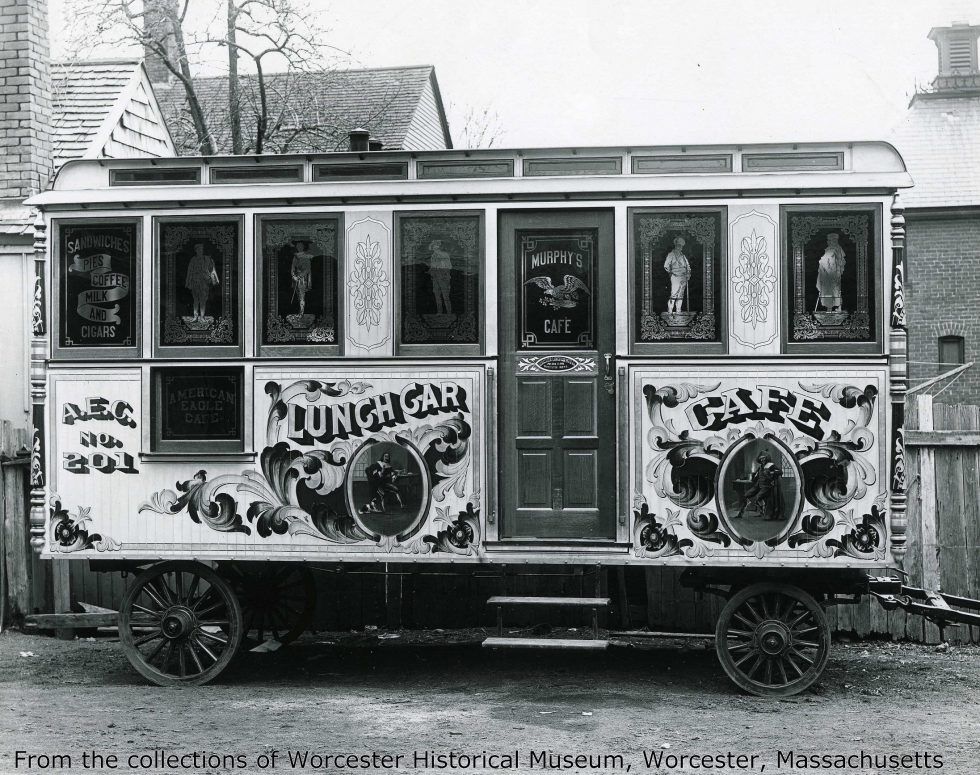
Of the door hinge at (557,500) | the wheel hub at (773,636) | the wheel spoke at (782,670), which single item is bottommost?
the wheel spoke at (782,670)

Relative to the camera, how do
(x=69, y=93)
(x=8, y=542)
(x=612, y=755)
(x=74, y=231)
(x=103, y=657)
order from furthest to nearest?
1. (x=69, y=93)
2. (x=8, y=542)
3. (x=103, y=657)
4. (x=74, y=231)
5. (x=612, y=755)

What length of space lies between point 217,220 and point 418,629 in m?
4.00

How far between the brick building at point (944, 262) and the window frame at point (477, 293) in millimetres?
18190

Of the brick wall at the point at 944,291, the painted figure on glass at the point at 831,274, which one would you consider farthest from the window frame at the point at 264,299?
the brick wall at the point at 944,291

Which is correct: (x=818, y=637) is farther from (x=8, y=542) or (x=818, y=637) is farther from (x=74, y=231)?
(x=8, y=542)

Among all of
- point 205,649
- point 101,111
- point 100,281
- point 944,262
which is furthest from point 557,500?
point 944,262

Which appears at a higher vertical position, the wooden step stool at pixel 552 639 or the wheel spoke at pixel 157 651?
the wooden step stool at pixel 552 639

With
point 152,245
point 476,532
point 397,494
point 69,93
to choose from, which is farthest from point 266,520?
point 69,93

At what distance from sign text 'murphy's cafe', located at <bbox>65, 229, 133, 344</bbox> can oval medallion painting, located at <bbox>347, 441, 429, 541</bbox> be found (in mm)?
1933

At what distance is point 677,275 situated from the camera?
7.24 m

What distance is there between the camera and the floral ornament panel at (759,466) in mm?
7070

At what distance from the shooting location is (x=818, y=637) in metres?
7.20

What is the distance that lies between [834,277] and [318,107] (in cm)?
1524

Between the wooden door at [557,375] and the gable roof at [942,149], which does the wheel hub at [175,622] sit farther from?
the gable roof at [942,149]
